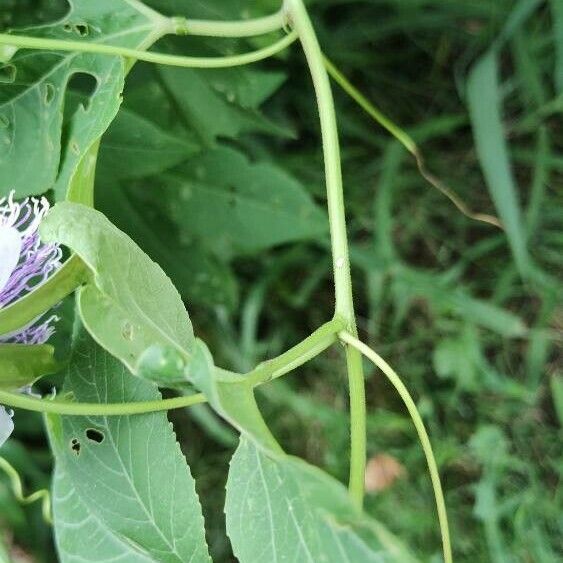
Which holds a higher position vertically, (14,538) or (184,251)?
(184,251)

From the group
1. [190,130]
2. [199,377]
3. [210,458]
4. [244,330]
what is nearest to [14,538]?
[210,458]

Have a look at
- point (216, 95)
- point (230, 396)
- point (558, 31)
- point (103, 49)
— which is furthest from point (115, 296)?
point (558, 31)

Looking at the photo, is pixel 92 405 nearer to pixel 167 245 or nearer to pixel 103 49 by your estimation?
pixel 103 49

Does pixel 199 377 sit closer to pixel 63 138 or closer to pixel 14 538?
pixel 63 138

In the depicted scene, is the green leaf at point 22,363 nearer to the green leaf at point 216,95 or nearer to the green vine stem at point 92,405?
the green vine stem at point 92,405

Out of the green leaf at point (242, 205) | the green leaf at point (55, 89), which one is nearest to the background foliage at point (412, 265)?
the green leaf at point (242, 205)

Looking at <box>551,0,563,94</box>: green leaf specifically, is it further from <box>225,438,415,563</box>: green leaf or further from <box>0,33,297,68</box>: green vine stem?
<box>225,438,415,563</box>: green leaf
